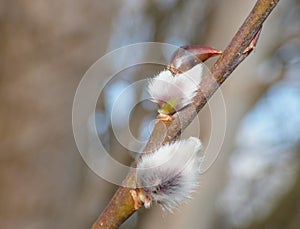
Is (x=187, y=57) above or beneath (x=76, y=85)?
beneath

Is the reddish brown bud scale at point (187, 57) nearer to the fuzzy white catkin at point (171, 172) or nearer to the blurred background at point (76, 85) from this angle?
the fuzzy white catkin at point (171, 172)

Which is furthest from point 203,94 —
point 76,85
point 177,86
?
point 76,85

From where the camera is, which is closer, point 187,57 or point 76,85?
point 187,57

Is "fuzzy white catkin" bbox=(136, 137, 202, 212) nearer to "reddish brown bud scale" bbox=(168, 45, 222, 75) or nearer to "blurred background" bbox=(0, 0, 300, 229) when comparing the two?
"reddish brown bud scale" bbox=(168, 45, 222, 75)

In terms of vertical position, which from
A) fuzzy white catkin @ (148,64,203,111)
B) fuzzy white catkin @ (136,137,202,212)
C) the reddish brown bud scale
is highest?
the reddish brown bud scale

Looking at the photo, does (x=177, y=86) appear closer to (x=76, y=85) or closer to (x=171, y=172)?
(x=171, y=172)

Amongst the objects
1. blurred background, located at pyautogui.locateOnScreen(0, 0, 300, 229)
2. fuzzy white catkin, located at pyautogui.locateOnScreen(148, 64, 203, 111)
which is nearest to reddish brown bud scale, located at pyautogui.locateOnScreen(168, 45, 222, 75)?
fuzzy white catkin, located at pyautogui.locateOnScreen(148, 64, 203, 111)
